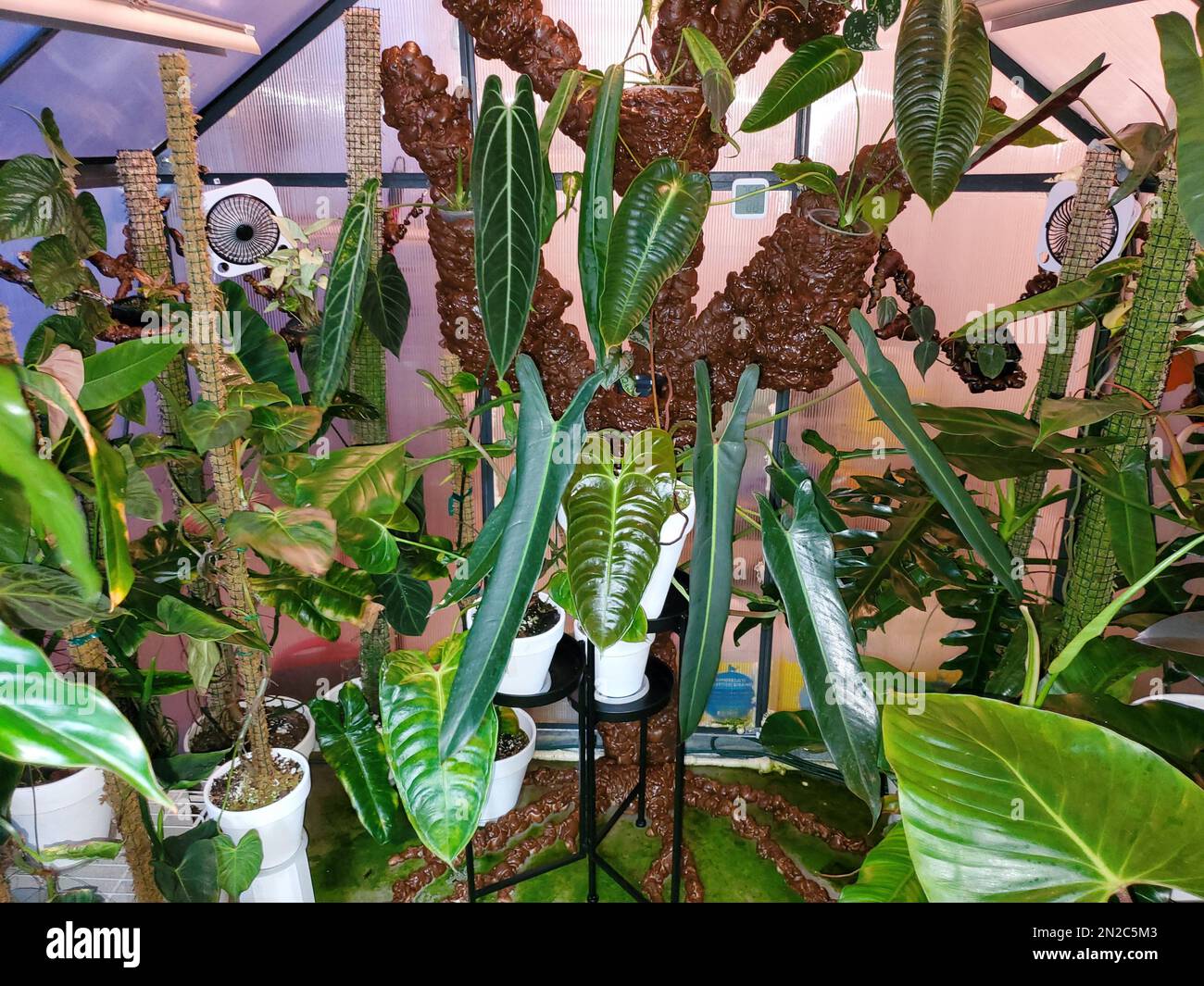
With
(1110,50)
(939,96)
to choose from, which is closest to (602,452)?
(939,96)

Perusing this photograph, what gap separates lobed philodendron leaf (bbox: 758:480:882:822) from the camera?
1.08m

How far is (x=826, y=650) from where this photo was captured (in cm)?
112

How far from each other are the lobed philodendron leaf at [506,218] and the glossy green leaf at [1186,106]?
81 cm

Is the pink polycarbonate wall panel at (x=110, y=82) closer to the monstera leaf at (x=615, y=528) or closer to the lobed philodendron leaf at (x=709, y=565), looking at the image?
the monstera leaf at (x=615, y=528)

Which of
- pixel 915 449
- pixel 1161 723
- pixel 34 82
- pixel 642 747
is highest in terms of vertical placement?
pixel 34 82

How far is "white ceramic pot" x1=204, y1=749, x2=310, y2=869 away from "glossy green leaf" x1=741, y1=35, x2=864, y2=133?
1.77 metres

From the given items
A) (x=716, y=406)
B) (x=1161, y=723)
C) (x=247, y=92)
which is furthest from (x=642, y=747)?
(x=247, y=92)

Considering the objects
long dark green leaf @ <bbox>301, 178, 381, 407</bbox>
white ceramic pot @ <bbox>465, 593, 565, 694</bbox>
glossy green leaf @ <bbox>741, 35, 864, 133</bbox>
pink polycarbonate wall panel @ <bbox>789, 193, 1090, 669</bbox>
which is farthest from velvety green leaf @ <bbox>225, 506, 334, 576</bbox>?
pink polycarbonate wall panel @ <bbox>789, 193, 1090, 669</bbox>

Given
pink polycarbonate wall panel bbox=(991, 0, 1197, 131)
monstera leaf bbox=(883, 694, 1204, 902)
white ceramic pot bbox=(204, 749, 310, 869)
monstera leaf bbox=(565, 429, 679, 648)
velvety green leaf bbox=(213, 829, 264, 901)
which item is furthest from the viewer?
pink polycarbonate wall panel bbox=(991, 0, 1197, 131)

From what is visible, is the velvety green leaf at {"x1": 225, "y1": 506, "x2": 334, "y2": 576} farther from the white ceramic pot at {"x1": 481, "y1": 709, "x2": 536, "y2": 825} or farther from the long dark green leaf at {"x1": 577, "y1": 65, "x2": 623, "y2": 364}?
the white ceramic pot at {"x1": 481, "y1": 709, "x2": 536, "y2": 825}

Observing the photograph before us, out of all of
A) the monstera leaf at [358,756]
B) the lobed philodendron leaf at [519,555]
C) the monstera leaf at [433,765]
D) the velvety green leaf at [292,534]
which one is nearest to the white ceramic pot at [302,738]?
the monstera leaf at [358,756]
